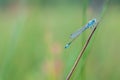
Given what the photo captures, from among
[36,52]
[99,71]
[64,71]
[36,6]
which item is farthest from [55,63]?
[36,52]

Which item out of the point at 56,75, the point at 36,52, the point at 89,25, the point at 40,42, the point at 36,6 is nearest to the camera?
the point at 89,25

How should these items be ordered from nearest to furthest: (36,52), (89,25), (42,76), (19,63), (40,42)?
(89,25)
(42,76)
(19,63)
(36,52)
(40,42)

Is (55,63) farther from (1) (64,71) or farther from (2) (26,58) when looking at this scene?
(2) (26,58)

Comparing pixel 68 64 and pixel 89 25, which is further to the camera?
pixel 68 64

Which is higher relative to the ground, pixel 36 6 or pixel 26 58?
pixel 36 6

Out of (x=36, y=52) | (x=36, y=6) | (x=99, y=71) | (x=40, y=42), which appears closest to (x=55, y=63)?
(x=99, y=71)

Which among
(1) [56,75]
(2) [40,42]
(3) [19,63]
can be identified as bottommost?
(2) [40,42]

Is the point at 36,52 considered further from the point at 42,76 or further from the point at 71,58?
the point at 71,58

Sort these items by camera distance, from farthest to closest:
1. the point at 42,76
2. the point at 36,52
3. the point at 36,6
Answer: the point at 36,52 < the point at 36,6 < the point at 42,76

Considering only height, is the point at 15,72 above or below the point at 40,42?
above
